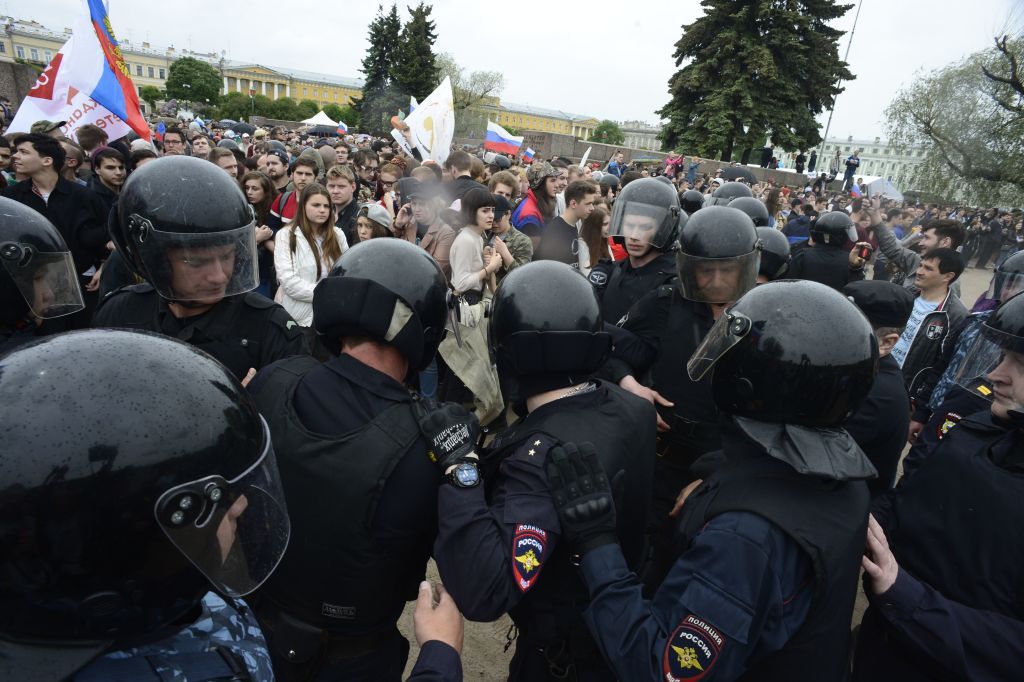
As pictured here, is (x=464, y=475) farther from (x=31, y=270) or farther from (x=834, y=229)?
(x=834, y=229)

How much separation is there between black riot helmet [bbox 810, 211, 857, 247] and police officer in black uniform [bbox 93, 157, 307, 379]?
5.71 m

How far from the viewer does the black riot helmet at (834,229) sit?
241 inches

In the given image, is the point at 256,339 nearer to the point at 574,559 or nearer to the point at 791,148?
the point at 574,559

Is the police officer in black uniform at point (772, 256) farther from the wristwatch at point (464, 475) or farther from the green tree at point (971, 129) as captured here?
the green tree at point (971, 129)

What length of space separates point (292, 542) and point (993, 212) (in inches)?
1129

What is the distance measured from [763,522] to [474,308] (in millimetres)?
3742

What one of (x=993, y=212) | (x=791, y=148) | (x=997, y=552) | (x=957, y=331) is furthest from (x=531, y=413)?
(x=791, y=148)

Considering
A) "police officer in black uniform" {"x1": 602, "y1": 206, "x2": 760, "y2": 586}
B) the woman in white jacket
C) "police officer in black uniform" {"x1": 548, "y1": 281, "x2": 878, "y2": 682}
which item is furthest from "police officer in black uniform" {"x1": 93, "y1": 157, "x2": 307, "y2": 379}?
"police officer in black uniform" {"x1": 602, "y1": 206, "x2": 760, "y2": 586}

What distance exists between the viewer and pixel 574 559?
1664mm

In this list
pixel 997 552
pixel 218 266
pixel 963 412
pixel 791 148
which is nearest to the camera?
pixel 997 552

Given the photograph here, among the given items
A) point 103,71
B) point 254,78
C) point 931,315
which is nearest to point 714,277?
point 931,315

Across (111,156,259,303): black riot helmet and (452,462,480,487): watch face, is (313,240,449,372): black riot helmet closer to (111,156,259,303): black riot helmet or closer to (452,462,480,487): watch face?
(452,462,480,487): watch face

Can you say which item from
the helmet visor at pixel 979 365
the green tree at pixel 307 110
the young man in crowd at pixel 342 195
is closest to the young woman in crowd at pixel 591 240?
the young man in crowd at pixel 342 195

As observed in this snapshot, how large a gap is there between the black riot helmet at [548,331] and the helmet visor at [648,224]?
6.71 ft
